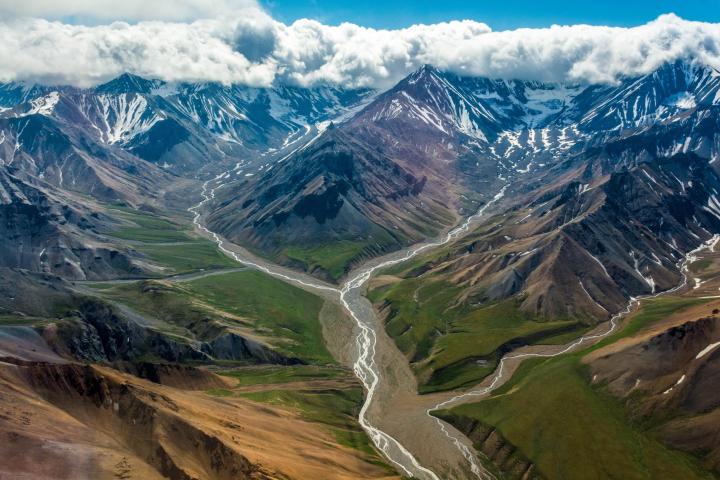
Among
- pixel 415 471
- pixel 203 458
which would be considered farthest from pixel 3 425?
pixel 415 471

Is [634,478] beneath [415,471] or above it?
above

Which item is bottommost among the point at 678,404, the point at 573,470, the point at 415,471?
the point at 415,471

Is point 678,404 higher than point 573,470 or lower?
higher

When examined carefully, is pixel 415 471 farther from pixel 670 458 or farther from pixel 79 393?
pixel 79 393

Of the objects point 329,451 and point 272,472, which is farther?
point 329,451

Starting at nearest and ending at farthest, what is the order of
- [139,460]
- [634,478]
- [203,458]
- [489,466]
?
1. [139,460]
2. [203,458]
3. [634,478]
4. [489,466]

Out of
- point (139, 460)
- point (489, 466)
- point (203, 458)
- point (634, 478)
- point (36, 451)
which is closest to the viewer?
point (36, 451)

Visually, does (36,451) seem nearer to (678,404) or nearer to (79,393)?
(79,393)

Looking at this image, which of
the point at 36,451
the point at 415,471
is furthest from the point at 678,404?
the point at 36,451

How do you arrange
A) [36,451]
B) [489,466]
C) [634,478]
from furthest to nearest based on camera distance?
[489,466] → [634,478] → [36,451]
